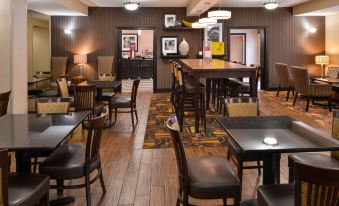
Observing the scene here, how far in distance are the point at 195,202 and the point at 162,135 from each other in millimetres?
2654

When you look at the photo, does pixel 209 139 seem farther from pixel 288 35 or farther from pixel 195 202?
pixel 288 35

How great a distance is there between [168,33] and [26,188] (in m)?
9.73

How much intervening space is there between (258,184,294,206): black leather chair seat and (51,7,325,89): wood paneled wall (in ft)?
31.4

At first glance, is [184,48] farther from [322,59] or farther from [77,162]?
[77,162]

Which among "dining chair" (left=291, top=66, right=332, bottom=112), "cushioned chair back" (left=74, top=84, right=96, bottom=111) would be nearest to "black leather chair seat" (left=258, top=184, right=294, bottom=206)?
"cushioned chair back" (left=74, top=84, right=96, bottom=111)

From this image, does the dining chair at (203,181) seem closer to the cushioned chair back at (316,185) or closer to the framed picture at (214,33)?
the cushioned chair back at (316,185)

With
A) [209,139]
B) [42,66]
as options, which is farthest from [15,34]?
[42,66]

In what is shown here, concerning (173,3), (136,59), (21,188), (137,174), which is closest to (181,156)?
(21,188)

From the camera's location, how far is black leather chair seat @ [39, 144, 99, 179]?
2.74 metres

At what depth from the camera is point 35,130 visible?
2826 mm

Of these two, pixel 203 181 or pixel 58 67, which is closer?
pixel 203 181

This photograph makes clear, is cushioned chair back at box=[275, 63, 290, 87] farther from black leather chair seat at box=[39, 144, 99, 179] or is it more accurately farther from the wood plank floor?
black leather chair seat at box=[39, 144, 99, 179]

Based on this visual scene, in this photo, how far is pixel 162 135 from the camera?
5828mm

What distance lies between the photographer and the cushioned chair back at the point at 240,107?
3.73 m
